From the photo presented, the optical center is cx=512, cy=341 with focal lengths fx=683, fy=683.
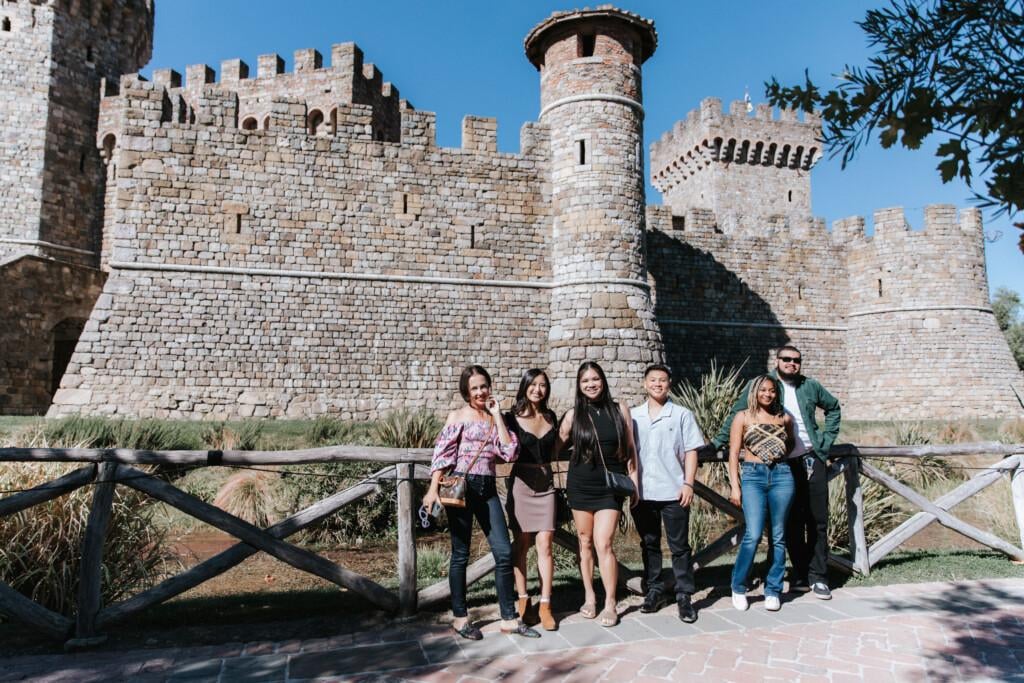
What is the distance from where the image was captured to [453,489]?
389cm

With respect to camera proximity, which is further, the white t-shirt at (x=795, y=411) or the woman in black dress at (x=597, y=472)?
the white t-shirt at (x=795, y=411)

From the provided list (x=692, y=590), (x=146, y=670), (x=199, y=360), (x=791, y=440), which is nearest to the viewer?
(x=146, y=670)

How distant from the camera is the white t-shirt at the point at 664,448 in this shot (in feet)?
13.9

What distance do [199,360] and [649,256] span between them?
1095cm

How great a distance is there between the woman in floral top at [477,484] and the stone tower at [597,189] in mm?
8834

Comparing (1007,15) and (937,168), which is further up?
(1007,15)

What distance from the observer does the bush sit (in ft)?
13.7

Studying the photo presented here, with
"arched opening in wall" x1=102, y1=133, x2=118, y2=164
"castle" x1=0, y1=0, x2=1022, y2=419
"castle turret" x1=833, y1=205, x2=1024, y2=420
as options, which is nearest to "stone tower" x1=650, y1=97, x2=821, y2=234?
"castle turret" x1=833, y1=205, x2=1024, y2=420

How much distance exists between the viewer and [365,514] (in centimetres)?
752

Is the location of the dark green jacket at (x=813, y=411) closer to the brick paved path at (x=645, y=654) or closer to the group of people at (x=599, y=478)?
the group of people at (x=599, y=478)

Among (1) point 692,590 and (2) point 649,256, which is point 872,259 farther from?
(1) point 692,590

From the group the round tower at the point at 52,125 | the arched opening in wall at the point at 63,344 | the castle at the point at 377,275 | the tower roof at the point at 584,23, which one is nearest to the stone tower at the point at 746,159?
the castle at the point at 377,275

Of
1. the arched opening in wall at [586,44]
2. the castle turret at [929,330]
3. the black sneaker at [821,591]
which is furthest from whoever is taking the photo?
the castle turret at [929,330]

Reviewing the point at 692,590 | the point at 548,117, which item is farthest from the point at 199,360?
the point at 692,590
